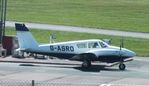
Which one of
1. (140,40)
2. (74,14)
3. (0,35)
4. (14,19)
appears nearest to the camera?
(0,35)

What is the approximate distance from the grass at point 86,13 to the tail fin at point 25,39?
18788 millimetres

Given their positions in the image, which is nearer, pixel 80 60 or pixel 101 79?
pixel 101 79

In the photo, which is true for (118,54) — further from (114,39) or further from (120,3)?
(120,3)

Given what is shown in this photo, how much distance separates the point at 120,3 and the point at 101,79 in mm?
47744

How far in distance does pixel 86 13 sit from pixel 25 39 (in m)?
28.1

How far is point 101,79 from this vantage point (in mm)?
31188

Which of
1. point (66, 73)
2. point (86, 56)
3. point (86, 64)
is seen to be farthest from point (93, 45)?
point (66, 73)

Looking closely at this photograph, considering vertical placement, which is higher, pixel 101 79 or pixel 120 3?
pixel 120 3

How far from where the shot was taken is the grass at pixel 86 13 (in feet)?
199

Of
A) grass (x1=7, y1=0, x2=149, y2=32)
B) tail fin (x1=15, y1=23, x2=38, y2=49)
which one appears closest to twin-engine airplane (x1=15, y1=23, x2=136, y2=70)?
tail fin (x1=15, y1=23, x2=38, y2=49)

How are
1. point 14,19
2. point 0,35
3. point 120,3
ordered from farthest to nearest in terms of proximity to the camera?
point 120,3 < point 14,19 < point 0,35

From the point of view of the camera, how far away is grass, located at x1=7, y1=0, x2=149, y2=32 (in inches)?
2384

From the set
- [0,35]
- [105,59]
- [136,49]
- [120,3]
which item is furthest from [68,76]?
[120,3]

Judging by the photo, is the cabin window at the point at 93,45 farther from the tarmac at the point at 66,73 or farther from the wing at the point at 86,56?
the tarmac at the point at 66,73
